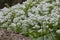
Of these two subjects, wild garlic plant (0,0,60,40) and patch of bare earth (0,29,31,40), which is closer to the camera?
patch of bare earth (0,29,31,40)

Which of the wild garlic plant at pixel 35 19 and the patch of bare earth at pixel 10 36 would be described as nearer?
the patch of bare earth at pixel 10 36

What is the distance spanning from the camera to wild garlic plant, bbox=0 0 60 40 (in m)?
4.69

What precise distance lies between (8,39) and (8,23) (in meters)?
1.12

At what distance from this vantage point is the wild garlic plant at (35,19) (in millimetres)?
4691

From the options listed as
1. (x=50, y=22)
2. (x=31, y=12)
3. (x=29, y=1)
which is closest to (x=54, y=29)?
(x=50, y=22)

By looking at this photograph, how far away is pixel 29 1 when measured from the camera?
5.85 m

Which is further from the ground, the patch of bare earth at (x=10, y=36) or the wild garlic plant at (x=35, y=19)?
the wild garlic plant at (x=35, y=19)

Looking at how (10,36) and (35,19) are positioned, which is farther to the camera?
(35,19)

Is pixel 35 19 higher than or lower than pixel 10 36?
higher

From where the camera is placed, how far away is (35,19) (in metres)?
4.96

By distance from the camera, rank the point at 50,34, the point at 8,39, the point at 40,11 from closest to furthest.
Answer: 1. the point at 8,39
2. the point at 50,34
3. the point at 40,11

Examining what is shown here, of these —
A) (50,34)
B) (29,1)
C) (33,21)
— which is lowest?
(50,34)

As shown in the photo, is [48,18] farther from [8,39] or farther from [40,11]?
[8,39]

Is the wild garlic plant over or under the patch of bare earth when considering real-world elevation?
over
